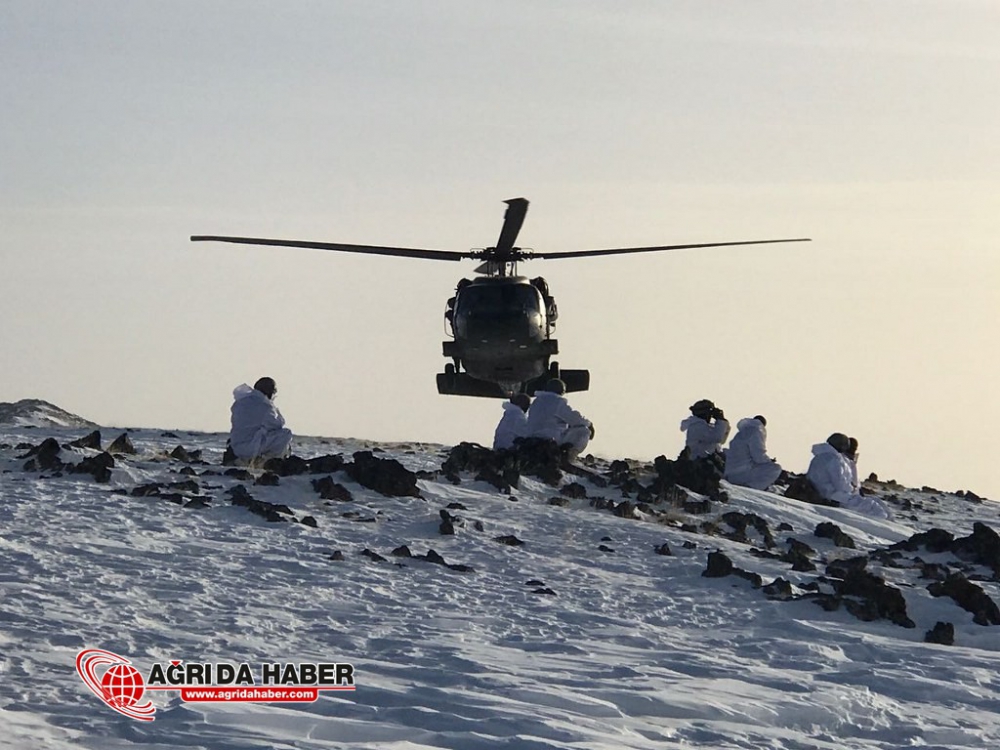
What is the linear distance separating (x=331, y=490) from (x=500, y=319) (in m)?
11.6

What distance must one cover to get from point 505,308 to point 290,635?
1777 cm

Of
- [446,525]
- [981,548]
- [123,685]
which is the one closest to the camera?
[123,685]

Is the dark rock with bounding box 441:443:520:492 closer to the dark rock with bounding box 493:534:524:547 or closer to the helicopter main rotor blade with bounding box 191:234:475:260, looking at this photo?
the dark rock with bounding box 493:534:524:547

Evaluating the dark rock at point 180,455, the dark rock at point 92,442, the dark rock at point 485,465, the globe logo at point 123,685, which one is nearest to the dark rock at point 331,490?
the dark rock at point 485,465

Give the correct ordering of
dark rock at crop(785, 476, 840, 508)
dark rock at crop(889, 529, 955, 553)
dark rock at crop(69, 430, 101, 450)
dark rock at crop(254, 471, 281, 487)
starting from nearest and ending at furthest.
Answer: dark rock at crop(254, 471, 281, 487) → dark rock at crop(889, 529, 955, 553) → dark rock at crop(69, 430, 101, 450) → dark rock at crop(785, 476, 840, 508)

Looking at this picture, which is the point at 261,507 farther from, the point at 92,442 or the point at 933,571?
the point at 933,571

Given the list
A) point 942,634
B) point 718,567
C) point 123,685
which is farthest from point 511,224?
point 123,685

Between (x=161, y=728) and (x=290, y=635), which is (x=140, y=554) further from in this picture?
(x=161, y=728)

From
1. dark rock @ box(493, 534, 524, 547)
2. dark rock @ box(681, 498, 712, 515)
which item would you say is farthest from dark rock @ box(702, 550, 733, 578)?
dark rock @ box(681, 498, 712, 515)

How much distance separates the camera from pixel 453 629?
37.2ft

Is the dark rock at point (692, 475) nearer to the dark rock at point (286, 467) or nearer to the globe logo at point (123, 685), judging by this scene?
the dark rock at point (286, 467)

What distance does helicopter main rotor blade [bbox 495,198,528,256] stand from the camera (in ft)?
96.3

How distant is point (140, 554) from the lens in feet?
42.5

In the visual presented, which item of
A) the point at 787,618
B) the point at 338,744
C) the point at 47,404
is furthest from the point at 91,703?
the point at 47,404
